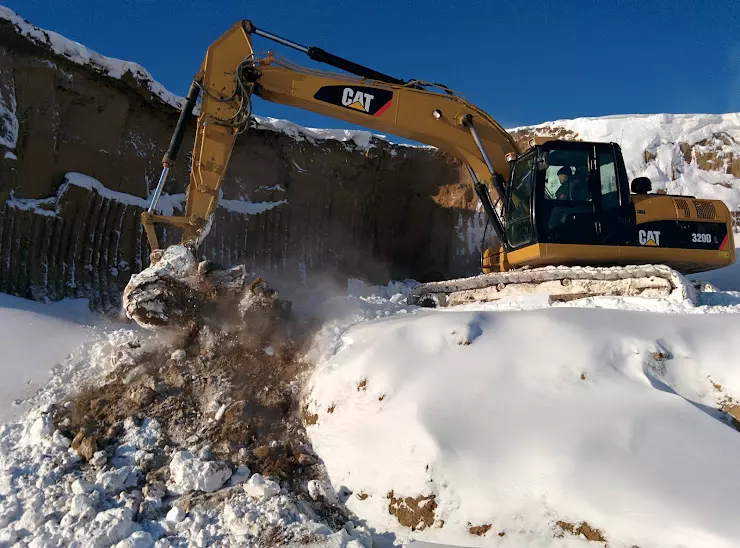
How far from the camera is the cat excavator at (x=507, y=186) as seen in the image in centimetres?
632

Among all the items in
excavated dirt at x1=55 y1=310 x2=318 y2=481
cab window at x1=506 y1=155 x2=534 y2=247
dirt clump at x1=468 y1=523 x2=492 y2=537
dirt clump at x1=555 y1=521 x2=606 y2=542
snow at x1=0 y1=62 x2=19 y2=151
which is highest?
snow at x1=0 y1=62 x2=19 y2=151

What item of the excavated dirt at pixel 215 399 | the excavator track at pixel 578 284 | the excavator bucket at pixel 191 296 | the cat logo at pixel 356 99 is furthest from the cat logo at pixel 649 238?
the excavator bucket at pixel 191 296

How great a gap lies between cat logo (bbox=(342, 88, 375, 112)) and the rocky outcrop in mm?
3091

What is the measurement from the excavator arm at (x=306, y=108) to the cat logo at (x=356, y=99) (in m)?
0.01

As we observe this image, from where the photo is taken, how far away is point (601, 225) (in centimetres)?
688

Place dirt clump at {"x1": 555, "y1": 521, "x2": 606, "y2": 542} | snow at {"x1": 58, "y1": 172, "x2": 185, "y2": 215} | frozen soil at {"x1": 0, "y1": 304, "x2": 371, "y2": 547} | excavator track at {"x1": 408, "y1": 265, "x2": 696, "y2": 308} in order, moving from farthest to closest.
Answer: snow at {"x1": 58, "y1": 172, "x2": 185, "y2": 215}, excavator track at {"x1": 408, "y1": 265, "x2": 696, "y2": 308}, frozen soil at {"x1": 0, "y1": 304, "x2": 371, "y2": 547}, dirt clump at {"x1": 555, "y1": 521, "x2": 606, "y2": 542}

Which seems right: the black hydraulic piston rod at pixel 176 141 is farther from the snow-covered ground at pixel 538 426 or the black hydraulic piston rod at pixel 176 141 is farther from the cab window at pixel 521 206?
the cab window at pixel 521 206

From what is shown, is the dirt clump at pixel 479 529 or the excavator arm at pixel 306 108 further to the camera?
the excavator arm at pixel 306 108

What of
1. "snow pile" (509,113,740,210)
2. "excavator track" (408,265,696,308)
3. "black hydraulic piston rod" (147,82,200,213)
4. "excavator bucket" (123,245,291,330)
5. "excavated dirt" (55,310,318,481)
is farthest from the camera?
"snow pile" (509,113,740,210)

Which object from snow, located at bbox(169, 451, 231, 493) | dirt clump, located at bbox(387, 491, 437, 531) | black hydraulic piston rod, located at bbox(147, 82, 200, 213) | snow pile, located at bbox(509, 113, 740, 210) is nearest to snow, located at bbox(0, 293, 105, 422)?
black hydraulic piston rod, located at bbox(147, 82, 200, 213)

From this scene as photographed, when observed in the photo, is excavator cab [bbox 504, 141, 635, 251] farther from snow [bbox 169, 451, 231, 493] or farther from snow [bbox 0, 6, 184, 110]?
snow [bbox 0, 6, 184, 110]

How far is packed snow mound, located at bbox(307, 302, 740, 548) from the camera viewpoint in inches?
124

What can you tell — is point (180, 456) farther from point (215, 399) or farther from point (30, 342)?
point (30, 342)

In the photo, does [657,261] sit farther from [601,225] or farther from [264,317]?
[264,317]
